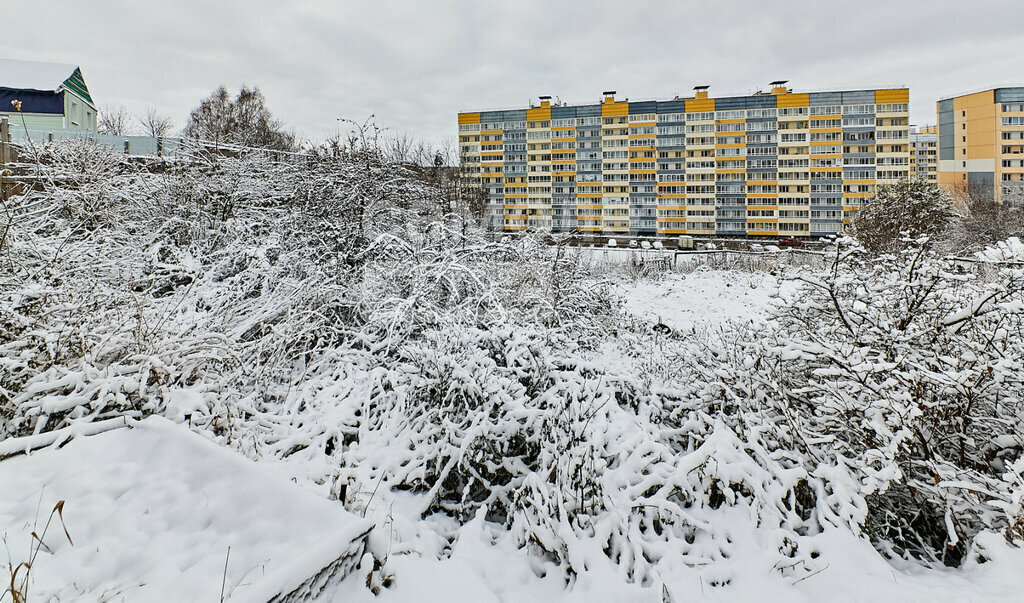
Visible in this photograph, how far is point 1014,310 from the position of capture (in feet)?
9.70

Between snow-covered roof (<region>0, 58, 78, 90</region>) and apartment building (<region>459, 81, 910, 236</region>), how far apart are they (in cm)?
3384

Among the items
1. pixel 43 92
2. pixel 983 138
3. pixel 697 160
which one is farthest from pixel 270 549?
pixel 983 138

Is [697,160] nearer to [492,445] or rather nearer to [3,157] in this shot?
[3,157]

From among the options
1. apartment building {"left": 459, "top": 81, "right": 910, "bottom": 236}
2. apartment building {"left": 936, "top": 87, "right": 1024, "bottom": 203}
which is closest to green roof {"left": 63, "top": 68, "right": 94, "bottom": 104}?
apartment building {"left": 459, "top": 81, "right": 910, "bottom": 236}

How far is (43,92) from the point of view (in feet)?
103

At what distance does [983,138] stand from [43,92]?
291 ft

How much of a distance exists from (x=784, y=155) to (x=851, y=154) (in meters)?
6.77

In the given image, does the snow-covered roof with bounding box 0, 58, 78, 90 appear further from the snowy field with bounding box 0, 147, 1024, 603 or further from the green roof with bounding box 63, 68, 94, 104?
the snowy field with bounding box 0, 147, 1024, 603

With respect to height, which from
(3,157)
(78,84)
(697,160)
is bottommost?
(3,157)

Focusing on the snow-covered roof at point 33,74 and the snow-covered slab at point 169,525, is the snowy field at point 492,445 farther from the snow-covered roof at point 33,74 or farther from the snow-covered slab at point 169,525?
the snow-covered roof at point 33,74

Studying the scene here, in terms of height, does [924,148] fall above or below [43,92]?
above

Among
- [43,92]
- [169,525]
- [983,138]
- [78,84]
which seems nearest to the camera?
[169,525]

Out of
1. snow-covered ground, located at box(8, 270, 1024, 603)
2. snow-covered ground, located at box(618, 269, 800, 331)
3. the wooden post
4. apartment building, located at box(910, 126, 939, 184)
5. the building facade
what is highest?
apartment building, located at box(910, 126, 939, 184)

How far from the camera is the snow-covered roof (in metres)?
31.2
